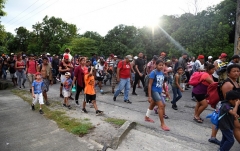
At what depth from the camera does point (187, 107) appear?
691 cm

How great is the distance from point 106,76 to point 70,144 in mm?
7771

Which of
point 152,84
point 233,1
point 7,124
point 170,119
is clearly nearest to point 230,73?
point 152,84

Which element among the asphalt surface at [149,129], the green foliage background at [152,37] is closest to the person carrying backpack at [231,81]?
the asphalt surface at [149,129]

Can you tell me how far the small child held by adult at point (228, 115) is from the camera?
311 centimetres

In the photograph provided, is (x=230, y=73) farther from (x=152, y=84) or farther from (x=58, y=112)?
(x=58, y=112)

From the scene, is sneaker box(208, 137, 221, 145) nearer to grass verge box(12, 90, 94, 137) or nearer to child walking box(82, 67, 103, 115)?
grass verge box(12, 90, 94, 137)

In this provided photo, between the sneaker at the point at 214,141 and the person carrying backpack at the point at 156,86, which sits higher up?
the person carrying backpack at the point at 156,86

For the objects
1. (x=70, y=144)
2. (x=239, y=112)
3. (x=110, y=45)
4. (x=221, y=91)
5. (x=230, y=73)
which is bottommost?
(x=70, y=144)

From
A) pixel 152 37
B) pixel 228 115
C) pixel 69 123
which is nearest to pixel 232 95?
pixel 228 115

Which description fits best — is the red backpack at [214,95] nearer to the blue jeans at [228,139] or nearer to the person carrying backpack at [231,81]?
the person carrying backpack at [231,81]

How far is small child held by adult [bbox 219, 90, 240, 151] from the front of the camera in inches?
123

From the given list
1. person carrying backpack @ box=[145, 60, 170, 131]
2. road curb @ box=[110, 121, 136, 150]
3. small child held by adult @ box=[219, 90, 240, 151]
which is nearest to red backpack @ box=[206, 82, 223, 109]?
small child held by adult @ box=[219, 90, 240, 151]

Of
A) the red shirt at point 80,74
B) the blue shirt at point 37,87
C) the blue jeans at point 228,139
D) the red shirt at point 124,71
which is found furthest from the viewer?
the red shirt at point 124,71

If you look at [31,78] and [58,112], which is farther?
[31,78]
